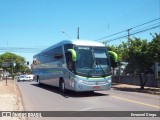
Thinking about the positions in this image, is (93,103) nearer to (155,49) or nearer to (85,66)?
(85,66)

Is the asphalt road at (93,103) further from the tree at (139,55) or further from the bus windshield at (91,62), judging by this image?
the tree at (139,55)

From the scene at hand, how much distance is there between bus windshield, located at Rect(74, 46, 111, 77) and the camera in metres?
19.4

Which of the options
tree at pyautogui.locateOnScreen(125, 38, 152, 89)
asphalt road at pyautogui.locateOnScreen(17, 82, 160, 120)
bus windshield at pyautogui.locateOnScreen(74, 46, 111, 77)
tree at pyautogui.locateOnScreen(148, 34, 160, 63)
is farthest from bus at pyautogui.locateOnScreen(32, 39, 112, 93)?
tree at pyautogui.locateOnScreen(125, 38, 152, 89)

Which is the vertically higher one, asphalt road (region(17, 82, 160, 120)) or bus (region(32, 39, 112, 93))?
bus (region(32, 39, 112, 93))

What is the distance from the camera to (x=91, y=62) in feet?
64.0

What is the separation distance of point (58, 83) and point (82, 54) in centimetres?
473

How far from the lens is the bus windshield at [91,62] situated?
1936 cm

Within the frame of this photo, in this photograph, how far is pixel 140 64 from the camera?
27.7 metres

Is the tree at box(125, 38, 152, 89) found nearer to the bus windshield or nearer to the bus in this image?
the bus

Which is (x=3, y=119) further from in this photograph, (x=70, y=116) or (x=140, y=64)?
(x=140, y=64)

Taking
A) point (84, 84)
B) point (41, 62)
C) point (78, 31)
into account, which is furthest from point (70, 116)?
point (78, 31)

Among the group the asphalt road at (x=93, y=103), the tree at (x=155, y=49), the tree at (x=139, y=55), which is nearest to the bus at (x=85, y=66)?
the asphalt road at (x=93, y=103)

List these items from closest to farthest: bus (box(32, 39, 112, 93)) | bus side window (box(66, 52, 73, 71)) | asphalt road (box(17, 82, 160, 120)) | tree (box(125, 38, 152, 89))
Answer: asphalt road (box(17, 82, 160, 120)), bus (box(32, 39, 112, 93)), bus side window (box(66, 52, 73, 71)), tree (box(125, 38, 152, 89))

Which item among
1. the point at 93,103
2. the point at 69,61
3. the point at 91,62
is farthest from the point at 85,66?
the point at 93,103
